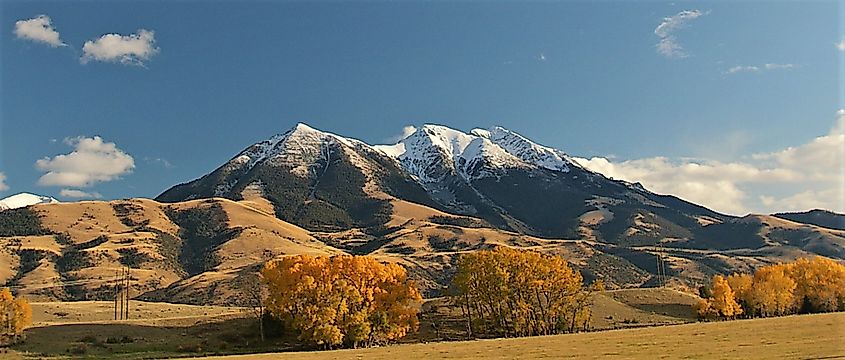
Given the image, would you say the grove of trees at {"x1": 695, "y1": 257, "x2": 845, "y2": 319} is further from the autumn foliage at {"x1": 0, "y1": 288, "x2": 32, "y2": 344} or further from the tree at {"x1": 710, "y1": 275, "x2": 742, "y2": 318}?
the autumn foliage at {"x1": 0, "y1": 288, "x2": 32, "y2": 344}

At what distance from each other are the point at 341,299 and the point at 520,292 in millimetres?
27531

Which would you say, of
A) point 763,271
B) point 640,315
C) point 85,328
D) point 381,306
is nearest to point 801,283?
point 763,271

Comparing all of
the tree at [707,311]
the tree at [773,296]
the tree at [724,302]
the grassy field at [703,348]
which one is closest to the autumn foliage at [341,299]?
the grassy field at [703,348]

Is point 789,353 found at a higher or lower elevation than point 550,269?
lower

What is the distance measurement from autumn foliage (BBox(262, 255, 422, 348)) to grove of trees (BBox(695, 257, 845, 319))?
5908 cm

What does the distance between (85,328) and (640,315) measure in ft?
302

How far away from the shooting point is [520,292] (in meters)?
106

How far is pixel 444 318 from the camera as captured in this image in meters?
120

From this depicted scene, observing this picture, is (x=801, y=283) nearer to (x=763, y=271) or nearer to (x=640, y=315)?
(x=763, y=271)

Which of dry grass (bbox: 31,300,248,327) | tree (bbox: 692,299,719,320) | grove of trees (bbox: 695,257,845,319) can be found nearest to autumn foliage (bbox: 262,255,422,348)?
dry grass (bbox: 31,300,248,327)

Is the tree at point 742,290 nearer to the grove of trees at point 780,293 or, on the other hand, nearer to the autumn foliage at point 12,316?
the grove of trees at point 780,293

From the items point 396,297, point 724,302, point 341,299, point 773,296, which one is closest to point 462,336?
point 396,297

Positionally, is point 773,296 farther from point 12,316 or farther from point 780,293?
point 12,316

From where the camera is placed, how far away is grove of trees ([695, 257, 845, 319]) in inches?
4961
